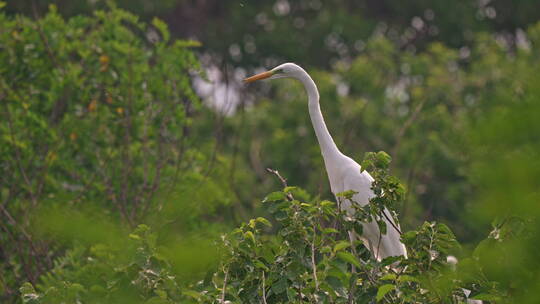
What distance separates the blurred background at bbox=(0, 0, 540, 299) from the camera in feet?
6.68

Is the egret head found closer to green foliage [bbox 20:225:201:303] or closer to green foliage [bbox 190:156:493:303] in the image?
green foliage [bbox 190:156:493:303]

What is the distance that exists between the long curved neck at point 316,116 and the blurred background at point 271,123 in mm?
296

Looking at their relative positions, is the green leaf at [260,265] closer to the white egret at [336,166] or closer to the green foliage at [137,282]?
the green foliage at [137,282]

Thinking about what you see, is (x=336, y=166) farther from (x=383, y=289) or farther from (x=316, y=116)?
(x=383, y=289)

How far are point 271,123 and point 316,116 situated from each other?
20.9 ft

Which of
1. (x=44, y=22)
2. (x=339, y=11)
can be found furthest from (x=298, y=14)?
(x=44, y=22)

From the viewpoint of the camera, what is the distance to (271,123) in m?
10.3

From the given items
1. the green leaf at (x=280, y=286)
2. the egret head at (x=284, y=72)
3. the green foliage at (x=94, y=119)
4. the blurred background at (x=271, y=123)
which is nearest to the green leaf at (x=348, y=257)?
the green leaf at (x=280, y=286)

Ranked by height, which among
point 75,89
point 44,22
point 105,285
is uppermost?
point 44,22

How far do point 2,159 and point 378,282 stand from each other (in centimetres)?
349

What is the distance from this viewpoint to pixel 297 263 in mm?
2506

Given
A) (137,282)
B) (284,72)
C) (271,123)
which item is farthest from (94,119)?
(271,123)

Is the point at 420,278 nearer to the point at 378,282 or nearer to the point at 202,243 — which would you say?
the point at 378,282

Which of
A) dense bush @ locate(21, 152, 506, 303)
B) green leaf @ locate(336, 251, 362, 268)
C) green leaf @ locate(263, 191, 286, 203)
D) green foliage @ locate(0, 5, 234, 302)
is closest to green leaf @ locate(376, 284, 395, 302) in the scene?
dense bush @ locate(21, 152, 506, 303)
